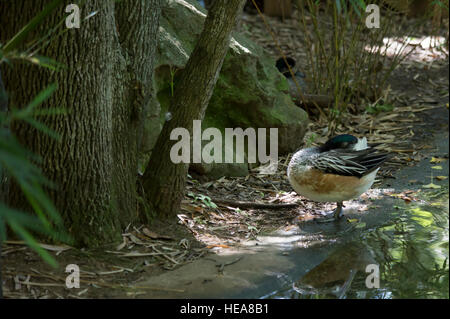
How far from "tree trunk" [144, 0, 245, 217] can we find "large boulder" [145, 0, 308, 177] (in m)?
0.99

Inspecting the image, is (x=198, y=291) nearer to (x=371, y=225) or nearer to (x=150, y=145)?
(x=371, y=225)

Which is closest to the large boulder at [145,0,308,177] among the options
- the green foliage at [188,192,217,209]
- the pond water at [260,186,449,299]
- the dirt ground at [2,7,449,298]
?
the dirt ground at [2,7,449,298]

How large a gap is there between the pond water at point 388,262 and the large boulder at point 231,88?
1.77 meters

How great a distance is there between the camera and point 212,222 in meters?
4.88

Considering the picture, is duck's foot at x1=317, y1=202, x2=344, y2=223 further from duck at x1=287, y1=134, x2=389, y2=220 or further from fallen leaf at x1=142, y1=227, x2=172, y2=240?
fallen leaf at x1=142, y1=227, x2=172, y2=240

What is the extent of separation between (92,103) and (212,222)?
4.99 ft

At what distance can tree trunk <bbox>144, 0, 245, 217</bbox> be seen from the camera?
4348 mm

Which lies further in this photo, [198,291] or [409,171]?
[409,171]

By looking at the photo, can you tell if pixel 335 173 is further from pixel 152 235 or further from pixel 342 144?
pixel 152 235

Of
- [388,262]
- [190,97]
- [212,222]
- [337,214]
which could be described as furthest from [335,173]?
[190,97]

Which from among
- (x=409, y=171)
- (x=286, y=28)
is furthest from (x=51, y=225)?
(x=286, y=28)

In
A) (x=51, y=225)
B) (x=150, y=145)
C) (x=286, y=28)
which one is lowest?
(x=51, y=225)

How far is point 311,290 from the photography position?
3.75 meters
